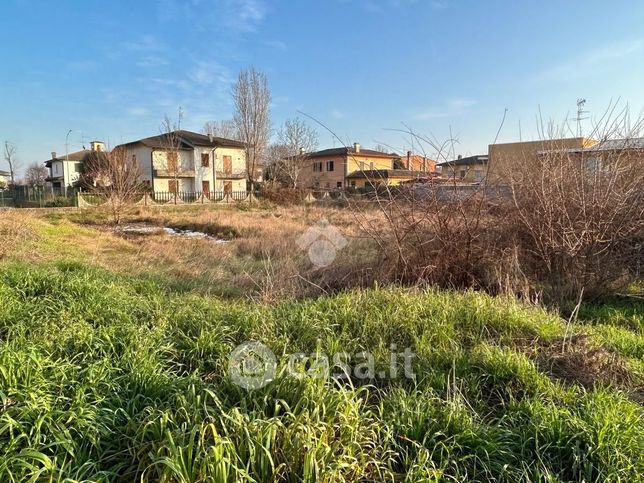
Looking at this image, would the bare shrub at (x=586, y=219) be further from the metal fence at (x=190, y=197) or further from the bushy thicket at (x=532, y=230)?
the metal fence at (x=190, y=197)

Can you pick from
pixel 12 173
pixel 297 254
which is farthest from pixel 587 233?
pixel 12 173

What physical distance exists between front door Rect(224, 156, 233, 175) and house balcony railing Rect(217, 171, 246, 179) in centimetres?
15

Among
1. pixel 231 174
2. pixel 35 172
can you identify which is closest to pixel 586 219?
pixel 231 174

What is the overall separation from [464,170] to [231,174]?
38879mm

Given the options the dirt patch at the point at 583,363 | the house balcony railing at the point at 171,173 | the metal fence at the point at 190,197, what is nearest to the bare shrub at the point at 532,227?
the dirt patch at the point at 583,363

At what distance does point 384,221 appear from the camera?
6711mm

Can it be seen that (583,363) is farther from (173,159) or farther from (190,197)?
(173,159)

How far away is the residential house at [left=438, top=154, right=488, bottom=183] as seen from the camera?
6090 mm

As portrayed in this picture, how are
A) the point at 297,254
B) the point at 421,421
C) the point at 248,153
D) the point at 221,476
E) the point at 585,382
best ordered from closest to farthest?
the point at 221,476, the point at 421,421, the point at 585,382, the point at 297,254, the point at 248,153

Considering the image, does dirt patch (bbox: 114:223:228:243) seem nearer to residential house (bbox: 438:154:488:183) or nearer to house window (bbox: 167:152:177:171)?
residential house (bbox: 438:154:488:183)

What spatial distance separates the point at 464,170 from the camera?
6.31 m

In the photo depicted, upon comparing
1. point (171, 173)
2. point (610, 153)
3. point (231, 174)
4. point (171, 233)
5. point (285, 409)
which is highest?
point (231, 174)

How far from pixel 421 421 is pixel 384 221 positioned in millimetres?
4618

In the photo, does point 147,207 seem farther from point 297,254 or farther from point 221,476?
point 221,476
